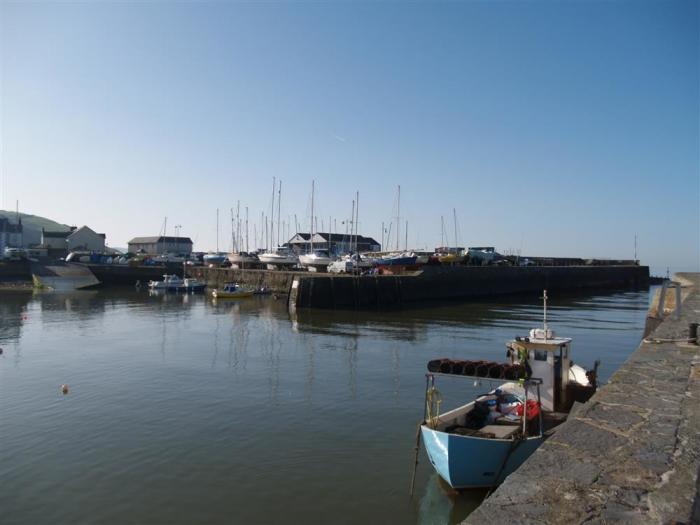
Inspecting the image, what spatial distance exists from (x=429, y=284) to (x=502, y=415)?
40.0 metres

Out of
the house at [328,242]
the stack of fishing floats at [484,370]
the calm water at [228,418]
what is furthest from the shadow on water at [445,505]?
the house at [328,242]

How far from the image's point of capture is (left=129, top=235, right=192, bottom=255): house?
125 meters

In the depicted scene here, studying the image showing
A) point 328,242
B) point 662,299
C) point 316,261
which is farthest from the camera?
point 328,242

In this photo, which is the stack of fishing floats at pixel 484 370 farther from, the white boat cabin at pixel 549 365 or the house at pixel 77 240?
the house at pixel 77 240

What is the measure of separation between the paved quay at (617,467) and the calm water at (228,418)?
14.2 feet

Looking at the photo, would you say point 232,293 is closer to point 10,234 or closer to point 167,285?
point 167,285

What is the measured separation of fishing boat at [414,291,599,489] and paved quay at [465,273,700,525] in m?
2.80

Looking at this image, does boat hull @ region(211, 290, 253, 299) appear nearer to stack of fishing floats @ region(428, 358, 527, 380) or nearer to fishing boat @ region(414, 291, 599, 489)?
fishing boat @ region(414, 291, 599, 489)

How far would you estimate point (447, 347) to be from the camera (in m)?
26.9

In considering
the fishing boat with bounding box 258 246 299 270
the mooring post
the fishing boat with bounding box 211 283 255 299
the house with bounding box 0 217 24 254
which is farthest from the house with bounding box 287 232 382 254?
the mooring post

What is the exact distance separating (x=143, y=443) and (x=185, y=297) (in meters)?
45.2

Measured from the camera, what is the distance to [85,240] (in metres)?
116

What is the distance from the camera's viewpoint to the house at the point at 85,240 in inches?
4471

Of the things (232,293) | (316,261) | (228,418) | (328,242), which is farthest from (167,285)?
(228,418)
